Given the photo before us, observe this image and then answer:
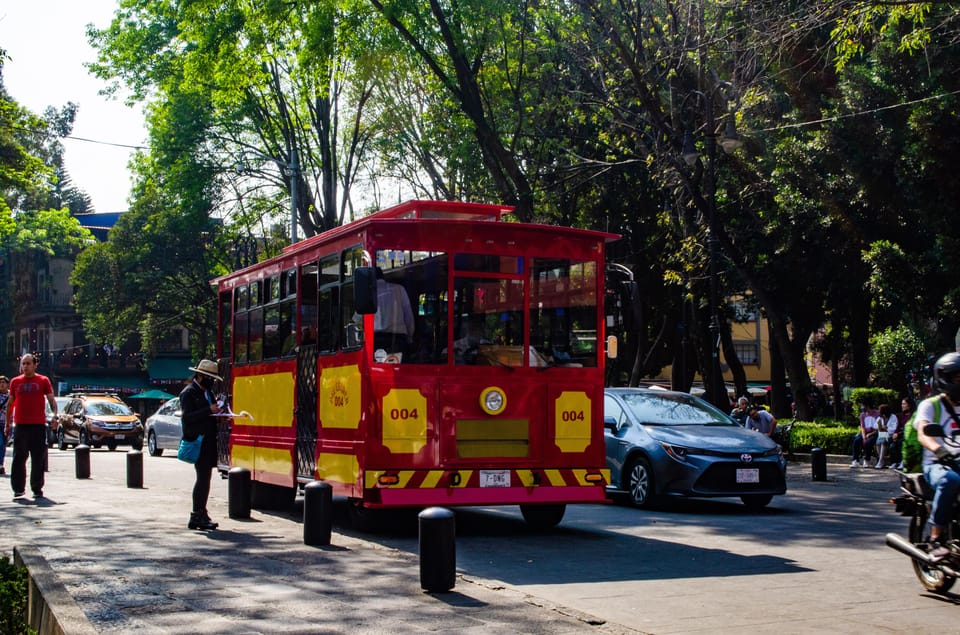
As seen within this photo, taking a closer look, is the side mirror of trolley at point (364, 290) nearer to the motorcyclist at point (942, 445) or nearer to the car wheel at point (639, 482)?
the motorcyclist at point (942, 445)

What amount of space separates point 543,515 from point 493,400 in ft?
6.33

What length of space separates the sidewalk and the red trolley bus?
105 cm

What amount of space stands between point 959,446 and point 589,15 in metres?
20.1

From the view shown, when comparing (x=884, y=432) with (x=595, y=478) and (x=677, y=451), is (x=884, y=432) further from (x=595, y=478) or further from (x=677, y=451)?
(x=595, y=478)

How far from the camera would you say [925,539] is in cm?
861

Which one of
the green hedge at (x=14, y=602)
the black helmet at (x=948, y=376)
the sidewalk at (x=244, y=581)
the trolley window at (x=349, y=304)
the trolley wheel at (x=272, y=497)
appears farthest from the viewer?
the trolley wheel at (x=272, y=497)

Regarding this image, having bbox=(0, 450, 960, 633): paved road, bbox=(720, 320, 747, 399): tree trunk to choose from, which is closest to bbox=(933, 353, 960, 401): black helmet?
bbox=(0, 450, 960, 633): paved road

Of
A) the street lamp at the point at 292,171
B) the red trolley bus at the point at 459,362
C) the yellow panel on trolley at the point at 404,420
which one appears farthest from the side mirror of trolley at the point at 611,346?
the street lamp at the point at 292,171

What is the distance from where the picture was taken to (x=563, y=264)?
41.7ft

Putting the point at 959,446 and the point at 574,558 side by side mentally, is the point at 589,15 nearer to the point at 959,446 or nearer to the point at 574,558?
the point at 574,558

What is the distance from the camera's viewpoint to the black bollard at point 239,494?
14023mm

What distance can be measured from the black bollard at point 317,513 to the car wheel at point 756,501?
6393 millimetres

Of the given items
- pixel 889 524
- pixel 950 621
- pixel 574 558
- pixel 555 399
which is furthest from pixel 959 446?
pixel 889 524

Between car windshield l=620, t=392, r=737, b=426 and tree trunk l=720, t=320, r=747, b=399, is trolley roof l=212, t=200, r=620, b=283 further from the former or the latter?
tree trunk l=720, t=320, r=747, b=399
